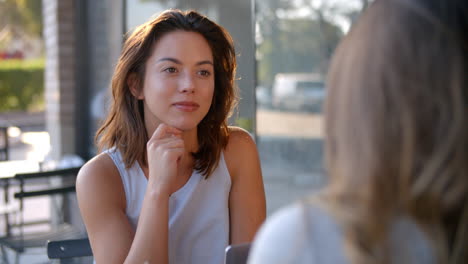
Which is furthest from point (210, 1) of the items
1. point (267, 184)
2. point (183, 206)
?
point (183, 206)

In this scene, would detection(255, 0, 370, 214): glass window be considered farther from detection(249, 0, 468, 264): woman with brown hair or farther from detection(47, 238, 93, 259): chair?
detection(249, 0, 468, 264): woman with brown hair

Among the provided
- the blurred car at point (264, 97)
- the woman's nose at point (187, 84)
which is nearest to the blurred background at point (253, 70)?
the blurred car at point (264, 97)

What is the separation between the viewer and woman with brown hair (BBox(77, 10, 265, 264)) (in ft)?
5.75

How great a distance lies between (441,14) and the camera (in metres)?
0.82

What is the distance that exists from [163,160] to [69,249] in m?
0.66

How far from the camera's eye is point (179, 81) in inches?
72.1

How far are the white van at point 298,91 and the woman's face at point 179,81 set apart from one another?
1846 mm

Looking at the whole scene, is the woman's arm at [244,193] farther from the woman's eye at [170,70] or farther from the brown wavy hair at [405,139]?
the brown wavy hair at [405,139]

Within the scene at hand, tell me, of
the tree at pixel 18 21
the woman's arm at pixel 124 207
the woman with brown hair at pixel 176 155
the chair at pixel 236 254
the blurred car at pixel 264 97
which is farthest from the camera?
the tree at pixel 18 21

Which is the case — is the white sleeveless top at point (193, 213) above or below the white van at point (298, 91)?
below

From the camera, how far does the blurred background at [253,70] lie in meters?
3.35

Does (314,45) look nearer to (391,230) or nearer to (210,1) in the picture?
(210,1)

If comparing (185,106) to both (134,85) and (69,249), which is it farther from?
(69,249)

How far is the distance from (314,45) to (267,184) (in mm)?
922
